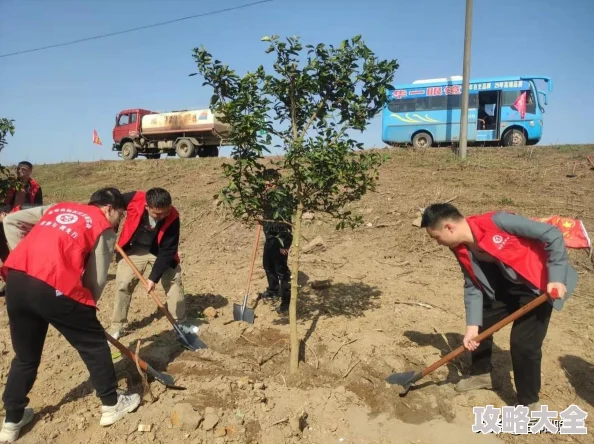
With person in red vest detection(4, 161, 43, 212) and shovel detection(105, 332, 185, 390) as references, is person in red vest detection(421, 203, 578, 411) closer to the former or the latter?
shovel detection(105, 332, 185, 390)

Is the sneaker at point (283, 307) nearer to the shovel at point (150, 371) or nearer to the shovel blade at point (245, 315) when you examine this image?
the shovel blade at point (245, 315)

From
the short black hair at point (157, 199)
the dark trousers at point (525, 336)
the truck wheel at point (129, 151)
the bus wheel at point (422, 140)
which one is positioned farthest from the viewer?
the truck wheel at point (129, 151)

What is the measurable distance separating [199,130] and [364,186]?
1430 centimetres

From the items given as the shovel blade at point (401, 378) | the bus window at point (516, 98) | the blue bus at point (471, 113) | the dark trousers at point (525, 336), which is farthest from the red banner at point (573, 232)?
the bus window at point (516, 98)

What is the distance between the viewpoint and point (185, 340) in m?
4.13

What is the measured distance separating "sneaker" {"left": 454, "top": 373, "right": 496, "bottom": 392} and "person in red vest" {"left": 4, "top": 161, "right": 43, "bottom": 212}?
18.6ft

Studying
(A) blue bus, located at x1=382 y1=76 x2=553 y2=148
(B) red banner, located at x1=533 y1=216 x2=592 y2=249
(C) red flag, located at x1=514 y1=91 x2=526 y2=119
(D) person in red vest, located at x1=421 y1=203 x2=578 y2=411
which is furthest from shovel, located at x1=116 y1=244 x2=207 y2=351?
(C) red flag, located at x1=514 y1=91 x2=526 y2=119

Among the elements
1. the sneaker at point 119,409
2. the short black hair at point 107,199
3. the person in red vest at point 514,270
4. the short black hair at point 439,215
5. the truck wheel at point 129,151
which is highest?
the truck wheel at point 129,151

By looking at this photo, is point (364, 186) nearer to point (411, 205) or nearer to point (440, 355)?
point (440, 355)

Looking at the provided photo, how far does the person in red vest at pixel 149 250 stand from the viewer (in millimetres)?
4227

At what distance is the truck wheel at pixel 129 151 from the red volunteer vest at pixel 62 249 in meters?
16.2

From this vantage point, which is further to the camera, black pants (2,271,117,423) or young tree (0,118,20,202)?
young tree (0,118,20,202)

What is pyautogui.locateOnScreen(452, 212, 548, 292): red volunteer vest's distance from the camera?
2.89m

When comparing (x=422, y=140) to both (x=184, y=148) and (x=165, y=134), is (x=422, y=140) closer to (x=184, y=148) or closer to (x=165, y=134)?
(x=184, y=148)
